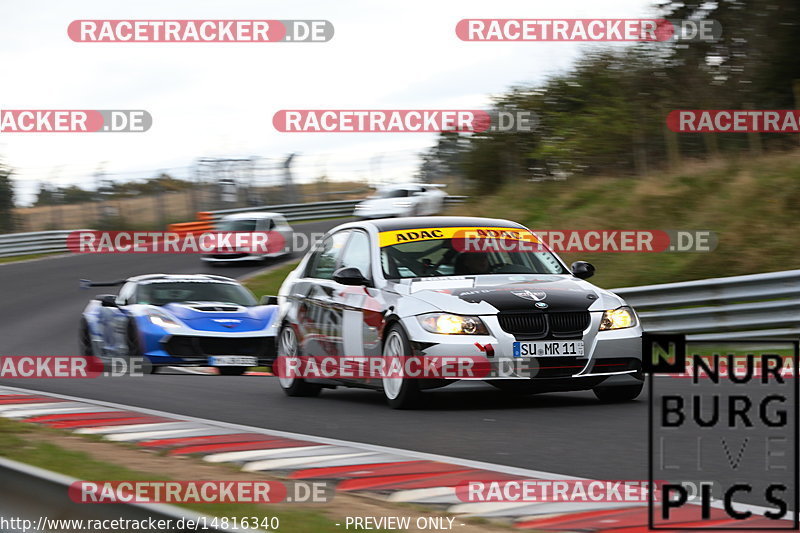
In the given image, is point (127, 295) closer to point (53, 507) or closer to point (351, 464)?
point (351, 464)

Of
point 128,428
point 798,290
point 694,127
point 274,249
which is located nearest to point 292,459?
point 128,428

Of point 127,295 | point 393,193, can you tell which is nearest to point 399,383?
point 127,295

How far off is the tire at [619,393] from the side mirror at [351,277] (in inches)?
83.2

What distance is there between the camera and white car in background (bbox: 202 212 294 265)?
3259cm

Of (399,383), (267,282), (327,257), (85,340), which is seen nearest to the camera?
(399,383)

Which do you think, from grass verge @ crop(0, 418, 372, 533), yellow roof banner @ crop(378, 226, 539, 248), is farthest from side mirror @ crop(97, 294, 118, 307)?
grass verge @ crop(0, 418, 372, 533)

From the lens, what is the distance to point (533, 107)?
3325 centimetres

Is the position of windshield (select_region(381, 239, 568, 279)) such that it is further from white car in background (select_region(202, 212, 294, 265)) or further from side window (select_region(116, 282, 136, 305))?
white car in background (select_region(202, 212, 294, 265))

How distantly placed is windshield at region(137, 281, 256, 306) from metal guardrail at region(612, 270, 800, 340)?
4895 millimetres

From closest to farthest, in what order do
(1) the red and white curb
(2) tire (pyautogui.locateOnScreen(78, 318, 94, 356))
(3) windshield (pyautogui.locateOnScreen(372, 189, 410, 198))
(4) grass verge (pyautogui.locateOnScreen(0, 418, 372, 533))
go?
(4) grass verge (pyautogui.locateOnScreen(0, 418, 372, 533))
(1) the red and white curb
(2) tire (pyautogui.locateOnScreen(78, 318, 94, 356))
(3) windshield (pyautogui.locateOnScreen(372, 189, 410, 198))

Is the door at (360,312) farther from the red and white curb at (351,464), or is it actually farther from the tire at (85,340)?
the tire at (85,340)

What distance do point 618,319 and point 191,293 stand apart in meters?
7.72

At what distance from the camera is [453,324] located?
31.3 feet

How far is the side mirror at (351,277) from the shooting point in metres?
10.5
